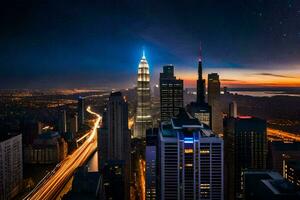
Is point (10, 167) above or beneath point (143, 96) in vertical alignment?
beneath

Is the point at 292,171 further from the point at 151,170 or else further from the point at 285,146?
the point at 151,170

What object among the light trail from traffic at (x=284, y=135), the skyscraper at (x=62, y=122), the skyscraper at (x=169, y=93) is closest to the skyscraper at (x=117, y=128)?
the skyscraper at (x=62, y=122)

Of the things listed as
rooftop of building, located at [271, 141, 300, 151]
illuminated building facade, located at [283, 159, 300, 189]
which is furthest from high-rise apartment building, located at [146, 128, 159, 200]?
rooftop of building, located at [271, 141, 300, 151]

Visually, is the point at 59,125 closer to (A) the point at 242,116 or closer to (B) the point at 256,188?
(A) the point at 242,116

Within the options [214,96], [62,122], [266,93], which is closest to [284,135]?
[266,93]

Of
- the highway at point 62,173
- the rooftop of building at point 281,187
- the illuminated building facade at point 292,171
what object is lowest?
the highway at point 62,173

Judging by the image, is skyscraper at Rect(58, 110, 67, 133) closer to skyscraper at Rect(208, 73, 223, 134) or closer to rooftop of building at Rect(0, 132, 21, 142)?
rooftop of building at Rect(0, 132, 21, 142)

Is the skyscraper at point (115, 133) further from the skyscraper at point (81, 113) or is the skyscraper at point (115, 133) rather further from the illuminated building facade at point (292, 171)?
the skyscraper at point (81, 113)
